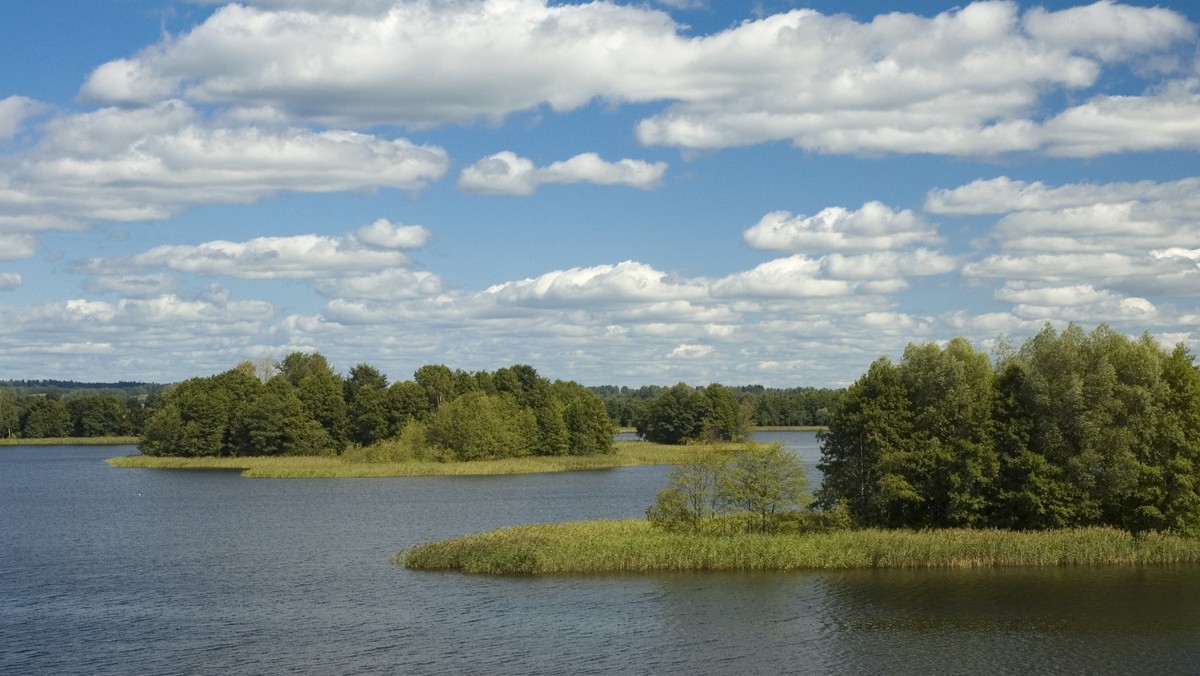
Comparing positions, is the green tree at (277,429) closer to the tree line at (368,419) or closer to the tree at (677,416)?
the tree line at (368,419)

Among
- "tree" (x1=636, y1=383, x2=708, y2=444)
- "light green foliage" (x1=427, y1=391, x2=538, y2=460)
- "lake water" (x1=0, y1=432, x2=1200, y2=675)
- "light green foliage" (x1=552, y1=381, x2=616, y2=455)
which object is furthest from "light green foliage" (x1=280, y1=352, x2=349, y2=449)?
"lake water" (x1=0, y1=432, x2=1200, y2=675)

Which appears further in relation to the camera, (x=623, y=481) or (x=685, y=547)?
(x=623, y=481)

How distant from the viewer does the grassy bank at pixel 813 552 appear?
51.8m

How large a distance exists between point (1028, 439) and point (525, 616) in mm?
28688

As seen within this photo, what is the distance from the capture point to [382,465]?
119m

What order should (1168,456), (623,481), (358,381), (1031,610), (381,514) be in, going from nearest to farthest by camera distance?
(1031,610) → (1168,456) → (381,514) → (623,481) → (358,381)

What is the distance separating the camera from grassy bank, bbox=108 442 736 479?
377 ft

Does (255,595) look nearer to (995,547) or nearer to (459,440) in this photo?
(995,547)

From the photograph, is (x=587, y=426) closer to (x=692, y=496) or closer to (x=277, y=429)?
(x=277, y=429)

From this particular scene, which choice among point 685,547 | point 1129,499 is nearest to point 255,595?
point 685,547

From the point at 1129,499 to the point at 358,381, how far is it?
12233cm

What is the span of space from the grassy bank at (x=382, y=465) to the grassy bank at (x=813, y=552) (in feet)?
206

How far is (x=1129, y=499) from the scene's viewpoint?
2212 inches

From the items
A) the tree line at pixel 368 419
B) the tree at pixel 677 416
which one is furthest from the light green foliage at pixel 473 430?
the tree at pixel 677 416
